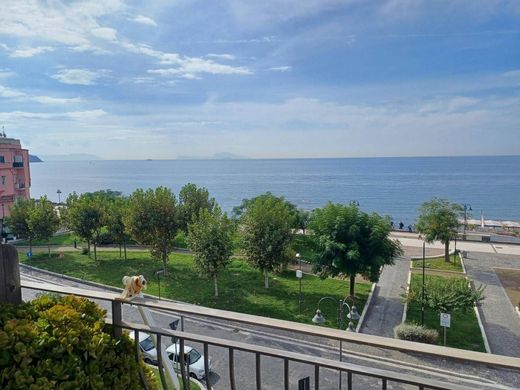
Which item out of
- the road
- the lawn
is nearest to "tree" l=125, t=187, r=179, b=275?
the lawn

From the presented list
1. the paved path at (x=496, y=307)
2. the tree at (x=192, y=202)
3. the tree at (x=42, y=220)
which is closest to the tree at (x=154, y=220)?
the tree at (x=192, y=202)

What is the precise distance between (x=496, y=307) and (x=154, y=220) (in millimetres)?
17697

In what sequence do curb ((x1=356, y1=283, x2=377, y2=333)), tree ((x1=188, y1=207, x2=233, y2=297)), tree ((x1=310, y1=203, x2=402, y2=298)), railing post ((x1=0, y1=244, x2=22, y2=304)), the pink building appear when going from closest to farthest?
railing post ((x1=0, y1=244, x2=22, y2=304)), curb ((x1=356, y1=283, x2=377, y2=333)), tree ((x1=310, y1=203, x2=402, y2=298)), tree ((x1=188, y1=207, x2=233, y2=297)), the pink building

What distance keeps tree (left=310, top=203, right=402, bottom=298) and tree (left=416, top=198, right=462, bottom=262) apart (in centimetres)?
886

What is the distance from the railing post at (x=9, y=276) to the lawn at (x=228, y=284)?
14628mm

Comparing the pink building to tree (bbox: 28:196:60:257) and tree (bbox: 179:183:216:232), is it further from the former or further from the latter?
tree (bbox: 179:183:216:232)

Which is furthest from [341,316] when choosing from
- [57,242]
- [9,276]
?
[57,242]

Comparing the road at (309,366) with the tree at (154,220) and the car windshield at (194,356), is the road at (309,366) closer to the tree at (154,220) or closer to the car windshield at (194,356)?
the car windshield at (194,356)

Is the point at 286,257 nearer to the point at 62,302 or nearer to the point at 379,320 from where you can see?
the point at 379,320

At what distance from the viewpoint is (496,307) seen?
732 inches

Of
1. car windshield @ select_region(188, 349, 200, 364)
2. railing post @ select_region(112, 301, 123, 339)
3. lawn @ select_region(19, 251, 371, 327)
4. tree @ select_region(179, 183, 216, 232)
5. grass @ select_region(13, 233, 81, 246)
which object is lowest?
lawn @ select_region(19, 251, 371, 327)

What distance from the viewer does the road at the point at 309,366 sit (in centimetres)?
1087

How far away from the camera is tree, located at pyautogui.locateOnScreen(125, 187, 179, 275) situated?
71.3ft

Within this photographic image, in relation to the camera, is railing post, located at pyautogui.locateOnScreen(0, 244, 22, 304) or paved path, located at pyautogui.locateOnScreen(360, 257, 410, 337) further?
paved path, located at pyautogui.locateOnScreen(360, 257, 410, 337)
